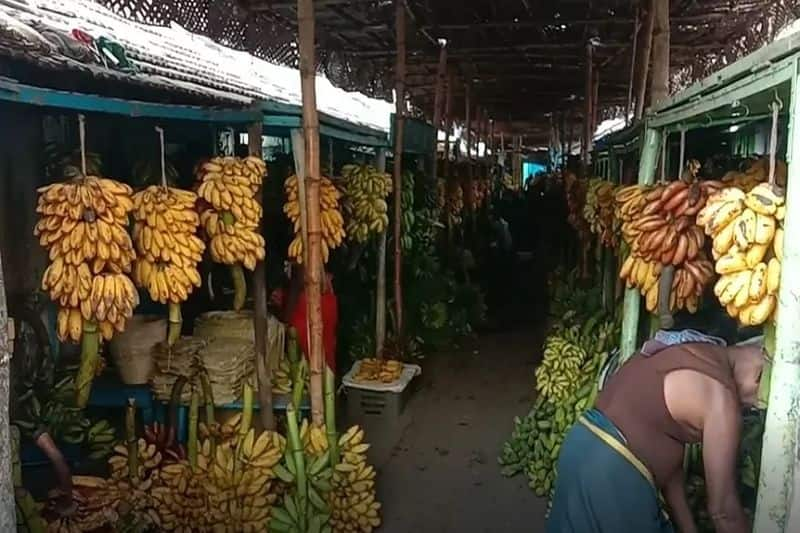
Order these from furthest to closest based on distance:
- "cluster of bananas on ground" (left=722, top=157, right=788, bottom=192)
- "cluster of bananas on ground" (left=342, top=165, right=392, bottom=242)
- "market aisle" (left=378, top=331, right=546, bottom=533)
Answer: "cluster of bananas on ground" (left=342, top=165, right=392, bottom=242)
"market aisle" (left=378, top=331, right=546, bottom=533)
"cluster of bananas on ground" (left=722, top=157, right=788, bottom=192)

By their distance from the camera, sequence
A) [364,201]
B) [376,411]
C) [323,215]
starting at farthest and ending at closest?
[376,411] → [364,201] → [323,215]

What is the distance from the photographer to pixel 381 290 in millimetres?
6711

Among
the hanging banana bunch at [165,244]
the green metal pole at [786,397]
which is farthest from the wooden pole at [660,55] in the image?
the green metal pole at [786,397]

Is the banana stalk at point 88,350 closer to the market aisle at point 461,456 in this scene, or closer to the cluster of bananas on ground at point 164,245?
the cluster of bananas on ground at point 164,245

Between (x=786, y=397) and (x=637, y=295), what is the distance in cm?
187

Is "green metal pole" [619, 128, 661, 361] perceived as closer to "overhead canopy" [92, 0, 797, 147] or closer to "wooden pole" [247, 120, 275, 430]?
"wooden pole" [247, 120, 275, 430]

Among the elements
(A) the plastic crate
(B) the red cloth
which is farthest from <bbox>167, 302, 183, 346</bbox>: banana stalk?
(A) the plastic crate

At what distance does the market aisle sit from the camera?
4.61 metres

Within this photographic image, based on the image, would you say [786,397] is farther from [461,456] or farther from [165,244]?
[461,456]

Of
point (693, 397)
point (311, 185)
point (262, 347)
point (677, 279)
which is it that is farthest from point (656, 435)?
point (262, 347)

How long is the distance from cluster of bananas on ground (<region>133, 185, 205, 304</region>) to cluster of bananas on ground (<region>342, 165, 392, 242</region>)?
235 cm

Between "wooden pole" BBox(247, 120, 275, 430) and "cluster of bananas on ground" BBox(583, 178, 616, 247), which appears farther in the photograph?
"cluster of bananas on ground" BBox(583, 178, 616, 247)

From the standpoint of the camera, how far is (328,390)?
4391mm

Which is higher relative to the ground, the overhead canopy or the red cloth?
the overhead canopy
